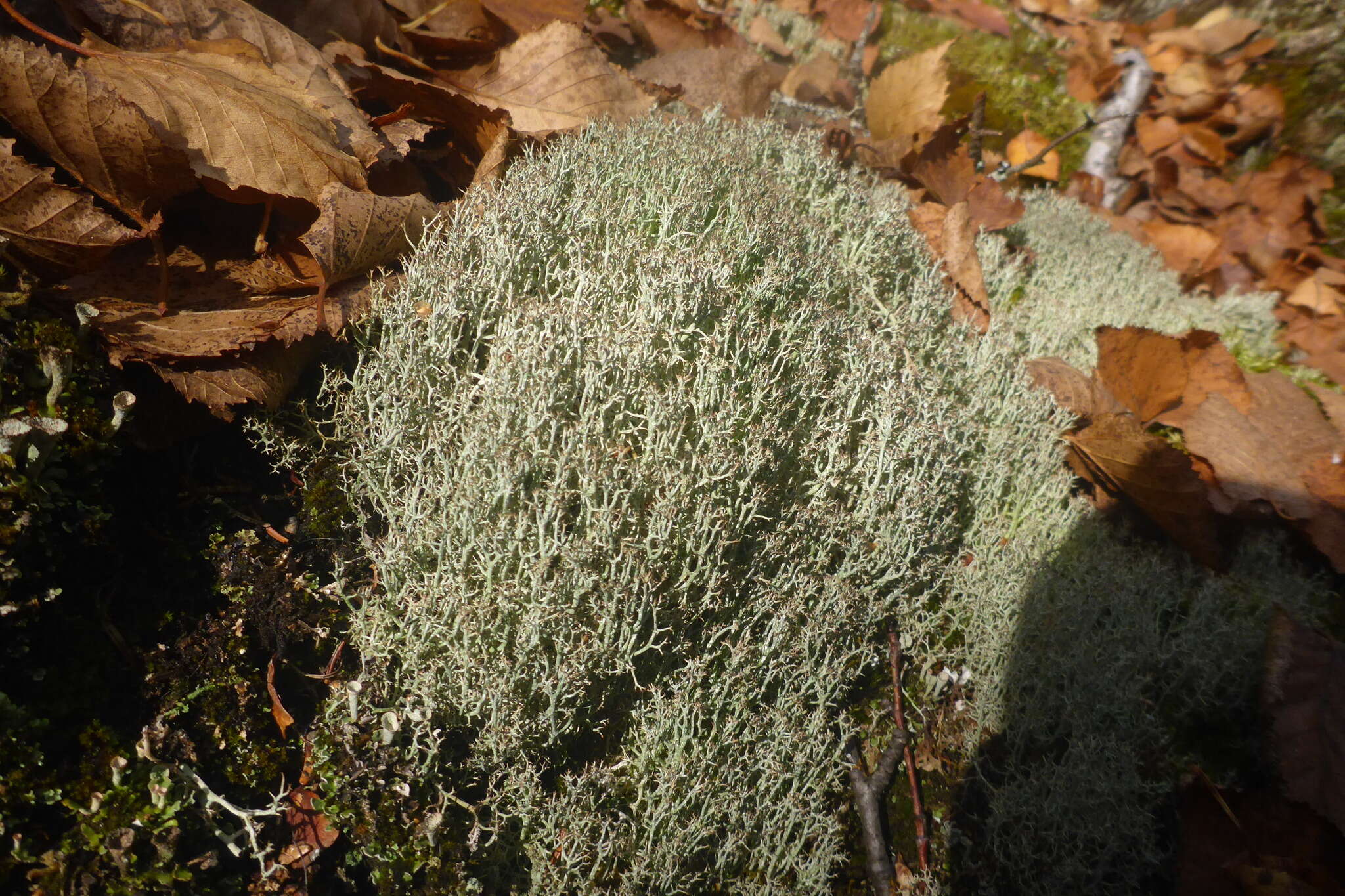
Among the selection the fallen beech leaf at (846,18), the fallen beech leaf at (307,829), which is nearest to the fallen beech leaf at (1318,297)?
the fallen beech leaf at (846,18)

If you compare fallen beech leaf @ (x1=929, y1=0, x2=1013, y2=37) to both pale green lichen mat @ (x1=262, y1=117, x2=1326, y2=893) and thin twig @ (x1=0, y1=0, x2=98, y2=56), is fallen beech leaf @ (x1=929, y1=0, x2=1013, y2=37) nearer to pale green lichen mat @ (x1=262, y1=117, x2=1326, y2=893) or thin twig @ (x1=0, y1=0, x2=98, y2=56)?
pale green lichen mat @ (x1=262, y1=117, x2=1326, y2=893)

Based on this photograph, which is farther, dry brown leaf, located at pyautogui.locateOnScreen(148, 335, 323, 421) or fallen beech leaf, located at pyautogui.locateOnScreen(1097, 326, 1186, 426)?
fallen beech leaf, located at pyautogui.locateOnScreen(1097, 326, 1186, 426)

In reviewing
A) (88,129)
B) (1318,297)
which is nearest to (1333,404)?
(1318,297)

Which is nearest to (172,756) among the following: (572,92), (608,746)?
(608,746)

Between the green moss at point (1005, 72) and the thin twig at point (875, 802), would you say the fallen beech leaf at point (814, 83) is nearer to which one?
the green moss at point (1005, 72)

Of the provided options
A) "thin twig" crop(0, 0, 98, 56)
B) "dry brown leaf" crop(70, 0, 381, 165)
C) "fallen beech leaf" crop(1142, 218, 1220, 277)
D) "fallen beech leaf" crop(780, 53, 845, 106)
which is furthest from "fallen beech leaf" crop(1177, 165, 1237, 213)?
"thin twig" crop(0, 0, 98, 56)

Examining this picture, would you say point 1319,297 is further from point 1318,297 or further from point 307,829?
point 307,829

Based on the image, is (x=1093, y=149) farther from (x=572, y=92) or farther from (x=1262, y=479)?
(x=572, y=92)
